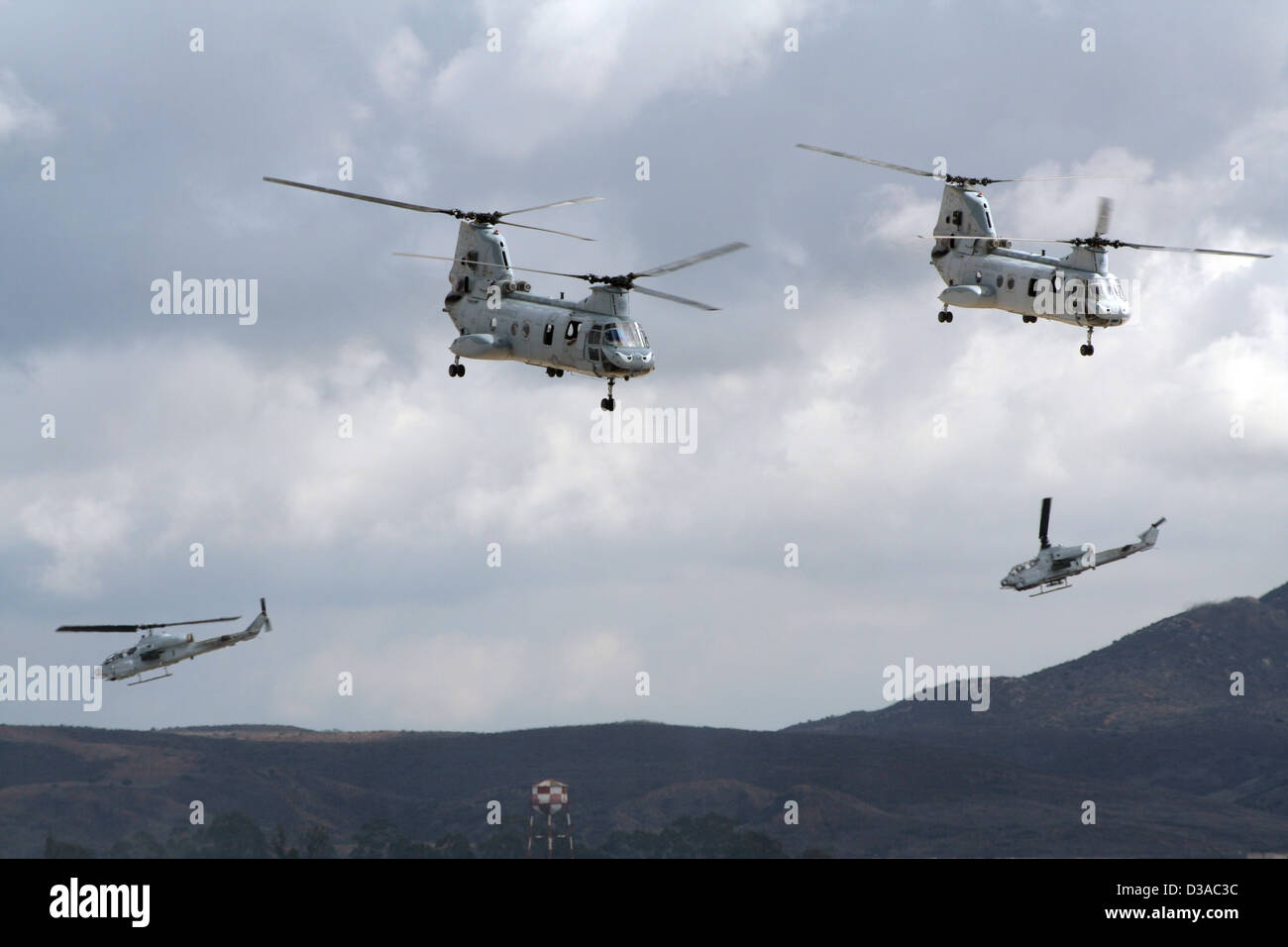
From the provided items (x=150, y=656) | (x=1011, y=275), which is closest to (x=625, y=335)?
(x=1011, y=275)

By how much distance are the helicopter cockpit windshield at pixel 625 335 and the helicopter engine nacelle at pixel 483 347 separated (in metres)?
6.82

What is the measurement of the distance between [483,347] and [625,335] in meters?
8.25

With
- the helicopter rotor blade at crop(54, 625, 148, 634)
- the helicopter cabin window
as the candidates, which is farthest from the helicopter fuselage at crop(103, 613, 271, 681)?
the helicopter cabin window

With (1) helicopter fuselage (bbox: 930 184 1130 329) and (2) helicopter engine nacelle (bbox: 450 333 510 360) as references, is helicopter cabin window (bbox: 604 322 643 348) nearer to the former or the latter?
(2) helicopter engine nacelle (bbox: 450 333 510 360)

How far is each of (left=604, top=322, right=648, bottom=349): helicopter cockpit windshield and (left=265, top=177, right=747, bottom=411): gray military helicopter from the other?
4 cm

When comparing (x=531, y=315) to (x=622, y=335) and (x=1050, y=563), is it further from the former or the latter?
(x=1050, y=563)

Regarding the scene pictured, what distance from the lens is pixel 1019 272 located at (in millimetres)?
91188

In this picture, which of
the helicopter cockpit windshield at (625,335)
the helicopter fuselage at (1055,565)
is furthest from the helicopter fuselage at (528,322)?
the helicopter fuselage at (1055,565)
